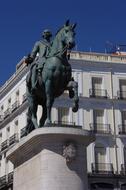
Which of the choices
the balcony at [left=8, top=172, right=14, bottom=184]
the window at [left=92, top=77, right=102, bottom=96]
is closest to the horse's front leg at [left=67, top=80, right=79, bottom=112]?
the window at [left=92, top=77, right=102, bottom=96]

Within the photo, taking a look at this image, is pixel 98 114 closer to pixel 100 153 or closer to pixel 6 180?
pixel 100 153

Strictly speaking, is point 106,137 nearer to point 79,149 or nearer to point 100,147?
point 100,147

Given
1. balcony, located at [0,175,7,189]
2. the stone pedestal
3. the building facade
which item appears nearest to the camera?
the stone pedestal

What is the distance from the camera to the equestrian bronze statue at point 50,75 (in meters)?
13.0

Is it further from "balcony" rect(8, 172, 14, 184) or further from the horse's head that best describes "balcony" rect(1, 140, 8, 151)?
the horse's head

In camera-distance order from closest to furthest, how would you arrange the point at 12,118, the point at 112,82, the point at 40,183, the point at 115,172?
the point at 40,183, the point at 115,172, the point at 112,82, the point at 12,118

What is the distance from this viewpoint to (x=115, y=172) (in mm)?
44125

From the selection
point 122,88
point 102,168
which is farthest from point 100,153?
point 122,88

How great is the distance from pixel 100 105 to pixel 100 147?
3.99m

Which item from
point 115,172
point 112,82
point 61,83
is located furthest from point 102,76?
point 61,83

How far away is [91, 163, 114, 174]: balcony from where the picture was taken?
4342 cm

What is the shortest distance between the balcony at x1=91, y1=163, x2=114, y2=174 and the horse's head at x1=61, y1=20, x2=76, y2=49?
31.2m

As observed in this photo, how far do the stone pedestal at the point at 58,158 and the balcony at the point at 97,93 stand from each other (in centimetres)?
3411

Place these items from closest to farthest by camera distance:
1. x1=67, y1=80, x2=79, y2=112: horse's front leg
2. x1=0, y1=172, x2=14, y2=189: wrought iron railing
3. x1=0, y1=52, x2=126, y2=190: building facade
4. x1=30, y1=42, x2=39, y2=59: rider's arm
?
x1=67, y1=80, x2=79, y2=112: horse's front leg
x1=30, y1=42, x2=39, y2=59: rider's arm
x1=0, y1=52, x2=126, y2=190: building facade
x1=0, y1=172, x2=14, y2=189: wrought iron railing
